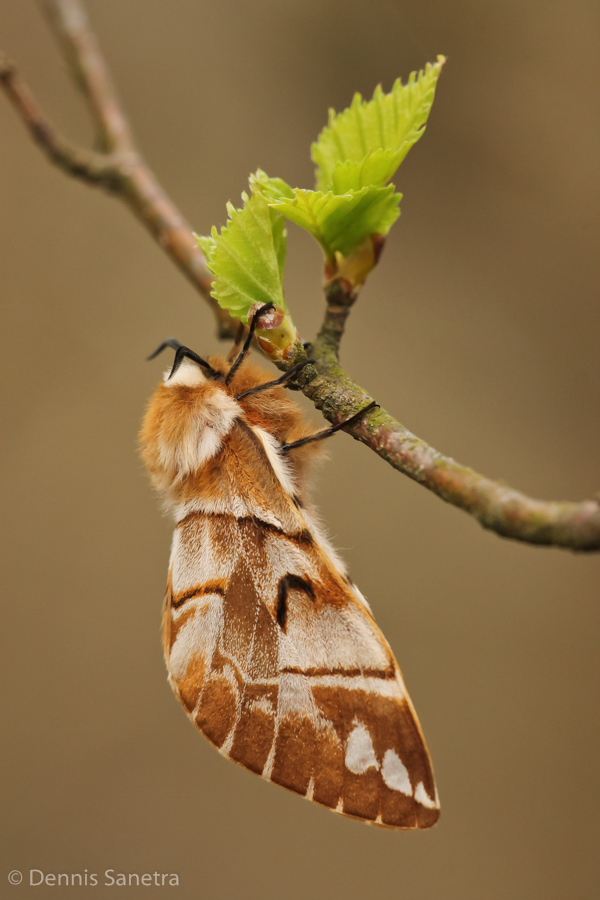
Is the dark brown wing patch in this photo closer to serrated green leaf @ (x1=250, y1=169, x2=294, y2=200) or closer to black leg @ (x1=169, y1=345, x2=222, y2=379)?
black leg @ (x1=169, y1=345, x2=222, y2=379)

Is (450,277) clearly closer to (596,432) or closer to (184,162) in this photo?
(596,432)

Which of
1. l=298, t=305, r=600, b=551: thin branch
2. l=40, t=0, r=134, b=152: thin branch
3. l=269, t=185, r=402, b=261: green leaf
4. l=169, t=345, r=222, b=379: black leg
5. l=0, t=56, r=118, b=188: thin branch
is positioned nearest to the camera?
l=298, t=305, r=600, b=551: thin branch

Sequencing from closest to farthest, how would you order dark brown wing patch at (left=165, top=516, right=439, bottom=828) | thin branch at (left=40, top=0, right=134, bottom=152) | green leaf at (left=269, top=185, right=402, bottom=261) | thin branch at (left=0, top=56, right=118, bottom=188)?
green leaf at (left=269, top=185, right=402, bottom=261) < dark brown wing patch at (left=165, top=516, right=439, bottom=828) < thin branch at (left=0, top=56, right=118, bottom=188) < thin branch at (left=40, top=0, right=134, bottom=152)

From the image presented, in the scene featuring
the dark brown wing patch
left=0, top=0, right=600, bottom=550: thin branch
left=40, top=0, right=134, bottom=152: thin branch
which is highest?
left=40, top=0, right=134, bottom=152: thin branch

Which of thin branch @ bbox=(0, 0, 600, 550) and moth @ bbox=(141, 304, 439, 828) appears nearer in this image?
thin branch @ bbox=(0, 0, 600, 550)

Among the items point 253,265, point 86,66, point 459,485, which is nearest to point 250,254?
point 253,265

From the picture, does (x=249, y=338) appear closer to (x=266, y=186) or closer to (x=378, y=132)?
(x=266, y=186)

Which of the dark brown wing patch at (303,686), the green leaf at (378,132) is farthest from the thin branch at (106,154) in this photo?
the dark brown wing patch at (303,686)

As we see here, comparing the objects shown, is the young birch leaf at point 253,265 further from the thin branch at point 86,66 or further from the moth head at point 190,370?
the thin branch at point 86,66

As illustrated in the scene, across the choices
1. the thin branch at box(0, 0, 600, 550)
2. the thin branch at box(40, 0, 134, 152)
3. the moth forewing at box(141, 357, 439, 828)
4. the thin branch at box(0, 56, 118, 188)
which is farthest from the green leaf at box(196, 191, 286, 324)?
the thin branch at box(40, 0, 134, 152)

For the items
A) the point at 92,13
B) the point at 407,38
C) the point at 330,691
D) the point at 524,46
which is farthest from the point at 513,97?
the point at 330,691
